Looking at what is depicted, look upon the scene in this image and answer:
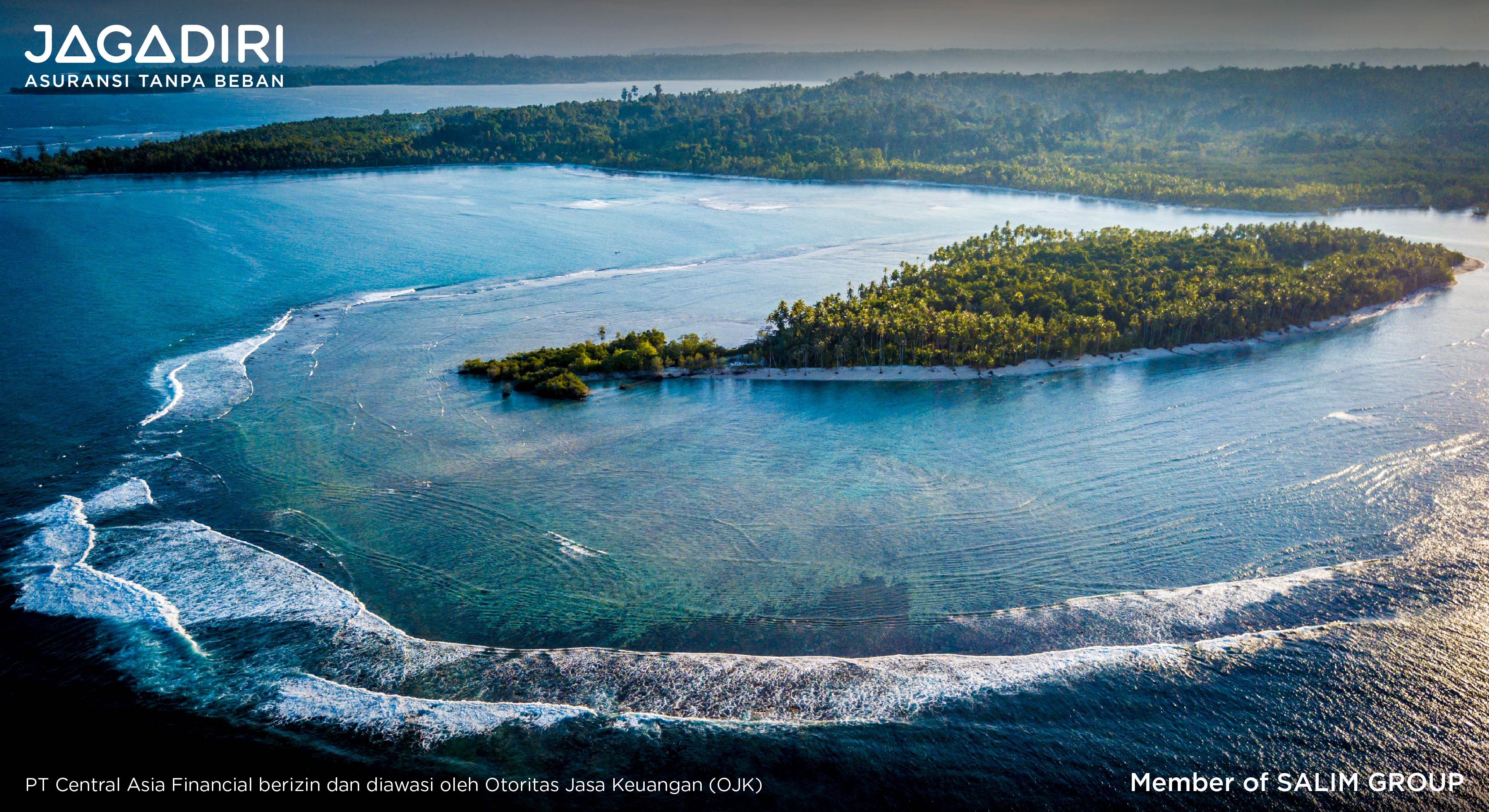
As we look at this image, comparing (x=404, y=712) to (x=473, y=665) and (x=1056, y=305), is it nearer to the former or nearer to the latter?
(x=473, y=665)

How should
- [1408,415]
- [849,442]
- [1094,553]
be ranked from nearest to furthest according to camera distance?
[1094,553], [849,442], [1408,415]

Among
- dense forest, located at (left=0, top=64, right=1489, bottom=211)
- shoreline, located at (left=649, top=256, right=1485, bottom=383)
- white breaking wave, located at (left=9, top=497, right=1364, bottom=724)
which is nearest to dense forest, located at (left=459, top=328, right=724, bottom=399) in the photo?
shoreline, located at (left=649, top=256, right=1485, bottom=383)

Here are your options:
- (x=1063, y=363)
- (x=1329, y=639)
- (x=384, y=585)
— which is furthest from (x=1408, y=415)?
(x=384, y=585)

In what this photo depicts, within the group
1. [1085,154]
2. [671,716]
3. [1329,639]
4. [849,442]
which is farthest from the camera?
[1085,154]

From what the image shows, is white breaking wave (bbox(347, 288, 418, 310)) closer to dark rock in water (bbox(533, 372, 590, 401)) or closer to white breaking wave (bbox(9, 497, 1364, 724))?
dark rock in water (bbox(533, 372, 590, 401))

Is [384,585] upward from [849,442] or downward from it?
downward

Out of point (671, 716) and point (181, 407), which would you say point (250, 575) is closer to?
point (671, 716)

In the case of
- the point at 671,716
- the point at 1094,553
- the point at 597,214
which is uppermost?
the point at 597,214
